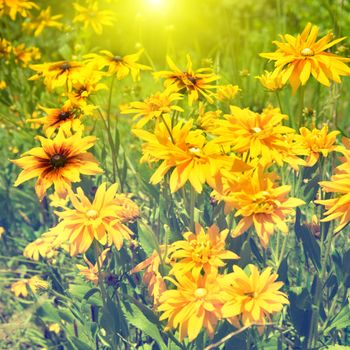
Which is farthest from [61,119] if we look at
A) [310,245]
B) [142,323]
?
[310,245]

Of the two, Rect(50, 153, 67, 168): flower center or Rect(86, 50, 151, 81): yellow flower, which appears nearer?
Rect(50, 153, 67, 168): flower center

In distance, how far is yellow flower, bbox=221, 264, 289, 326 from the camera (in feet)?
3.92

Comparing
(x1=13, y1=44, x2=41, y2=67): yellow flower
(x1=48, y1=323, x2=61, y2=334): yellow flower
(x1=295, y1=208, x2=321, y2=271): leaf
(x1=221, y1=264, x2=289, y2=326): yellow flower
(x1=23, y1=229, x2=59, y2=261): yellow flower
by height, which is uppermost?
(x1=13, y1=44, x2=41, y2=67): yellow flower

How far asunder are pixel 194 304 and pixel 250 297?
100 mm

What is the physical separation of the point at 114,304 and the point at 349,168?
58 cm

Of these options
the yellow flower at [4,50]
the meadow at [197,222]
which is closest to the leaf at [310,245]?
the meadow at [197,222]

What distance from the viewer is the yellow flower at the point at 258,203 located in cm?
123

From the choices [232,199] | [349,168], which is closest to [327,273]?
[349,168]

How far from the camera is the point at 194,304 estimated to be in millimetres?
1219

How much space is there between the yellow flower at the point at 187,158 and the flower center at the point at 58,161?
0.60 ft

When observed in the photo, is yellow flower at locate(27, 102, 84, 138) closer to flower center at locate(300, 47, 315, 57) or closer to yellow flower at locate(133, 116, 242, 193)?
yellow flower at locate(133, 116, 242, 193)

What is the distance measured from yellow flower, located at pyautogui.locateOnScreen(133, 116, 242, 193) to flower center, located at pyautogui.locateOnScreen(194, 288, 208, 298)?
180 millimetres

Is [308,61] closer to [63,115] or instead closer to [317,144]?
[317,144]

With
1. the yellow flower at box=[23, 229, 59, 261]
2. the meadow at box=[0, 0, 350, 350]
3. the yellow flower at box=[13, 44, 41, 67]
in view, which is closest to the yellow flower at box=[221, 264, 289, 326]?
the meadow at box=[0, 0, 350, 350]
